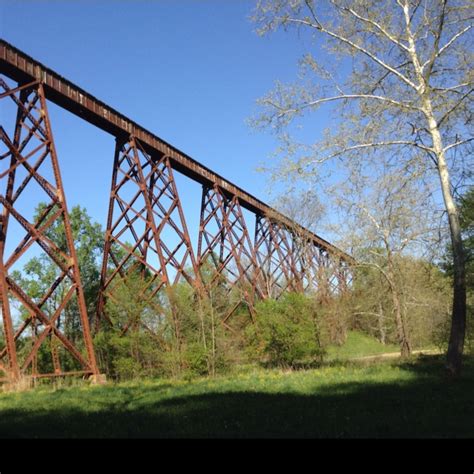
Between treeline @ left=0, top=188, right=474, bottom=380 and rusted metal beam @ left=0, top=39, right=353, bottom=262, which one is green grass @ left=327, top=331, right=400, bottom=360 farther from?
rusted metal beam @ left=0, top=39, right=353, bottom=262

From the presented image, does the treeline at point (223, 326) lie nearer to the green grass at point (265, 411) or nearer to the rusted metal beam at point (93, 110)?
the rusted metal beam at point (93, 110)

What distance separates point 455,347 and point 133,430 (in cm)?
589

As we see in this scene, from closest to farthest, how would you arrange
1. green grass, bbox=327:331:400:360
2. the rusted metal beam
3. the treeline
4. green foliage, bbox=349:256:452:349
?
the rusted metal beam < the treeline < green foliage, bbox=349:256:452:349 < green grass, bbox=327:331:400:360

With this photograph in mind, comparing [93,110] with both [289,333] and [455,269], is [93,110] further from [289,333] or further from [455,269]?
[455,269]

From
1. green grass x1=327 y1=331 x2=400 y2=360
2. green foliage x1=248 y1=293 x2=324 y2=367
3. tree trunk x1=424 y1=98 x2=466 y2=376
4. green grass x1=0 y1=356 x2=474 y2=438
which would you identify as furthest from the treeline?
green grass x1=327 y1=331 x2=400 y2=360

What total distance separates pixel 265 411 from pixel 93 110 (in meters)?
11.4

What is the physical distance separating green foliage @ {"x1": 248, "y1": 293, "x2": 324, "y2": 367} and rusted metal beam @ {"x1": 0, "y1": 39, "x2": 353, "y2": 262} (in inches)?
113

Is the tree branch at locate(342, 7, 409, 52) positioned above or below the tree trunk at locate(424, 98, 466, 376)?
above

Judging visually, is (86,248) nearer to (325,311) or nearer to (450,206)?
(325,311)

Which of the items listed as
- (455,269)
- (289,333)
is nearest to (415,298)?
(289,333)

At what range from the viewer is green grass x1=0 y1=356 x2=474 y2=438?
4.66m

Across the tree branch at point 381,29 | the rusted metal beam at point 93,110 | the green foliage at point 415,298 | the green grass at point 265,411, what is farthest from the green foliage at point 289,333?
the tree branch at point 381,29

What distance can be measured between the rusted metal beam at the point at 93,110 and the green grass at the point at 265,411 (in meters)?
8.11

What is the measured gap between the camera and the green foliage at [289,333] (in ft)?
52.4
